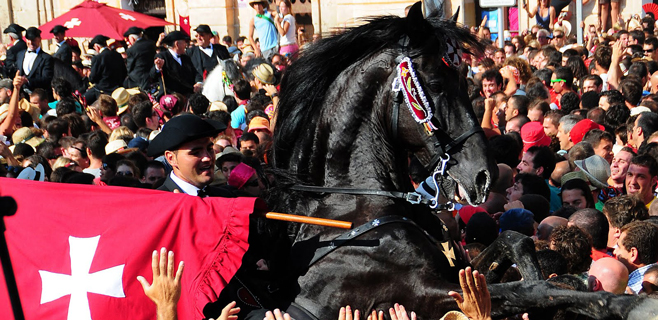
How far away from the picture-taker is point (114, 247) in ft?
13.4

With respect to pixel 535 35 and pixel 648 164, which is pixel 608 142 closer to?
pixel 648 164

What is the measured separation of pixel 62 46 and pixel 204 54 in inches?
116

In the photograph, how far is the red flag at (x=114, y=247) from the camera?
4035 millimetres

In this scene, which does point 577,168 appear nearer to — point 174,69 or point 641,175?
point 641,175

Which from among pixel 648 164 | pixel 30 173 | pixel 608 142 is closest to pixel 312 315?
pixel 30 173

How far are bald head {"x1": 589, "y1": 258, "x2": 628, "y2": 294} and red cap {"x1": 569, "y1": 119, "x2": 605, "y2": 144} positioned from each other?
3983mm

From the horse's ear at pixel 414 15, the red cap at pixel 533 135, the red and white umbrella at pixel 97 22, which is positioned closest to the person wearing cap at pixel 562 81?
the red cap at pixel 533 135

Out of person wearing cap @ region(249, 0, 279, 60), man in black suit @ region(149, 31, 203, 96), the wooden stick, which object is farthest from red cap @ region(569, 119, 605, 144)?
person wearing cap @ region(249, 0, 279, 60)

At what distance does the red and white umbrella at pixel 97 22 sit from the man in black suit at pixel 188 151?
1321 cm

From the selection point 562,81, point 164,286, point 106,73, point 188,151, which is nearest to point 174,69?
point 106,73

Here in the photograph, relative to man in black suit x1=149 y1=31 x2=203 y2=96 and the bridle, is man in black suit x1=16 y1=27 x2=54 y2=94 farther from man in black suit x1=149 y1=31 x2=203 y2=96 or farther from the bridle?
the bridle

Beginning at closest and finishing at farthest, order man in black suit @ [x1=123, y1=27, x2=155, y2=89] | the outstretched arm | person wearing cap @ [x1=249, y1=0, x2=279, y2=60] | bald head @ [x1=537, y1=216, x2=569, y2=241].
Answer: the outstretched arm < bald head @ [x1=537, y1=216, x2=569, y2=241] < man in black suit @ [x1=123, y1=27, x2=155, y2=89] < person wearing cap @ [x1=249, y1=0, x2=279, y2=60]

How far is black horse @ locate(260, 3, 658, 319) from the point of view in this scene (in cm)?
410

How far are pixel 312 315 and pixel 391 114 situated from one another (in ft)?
3.47
